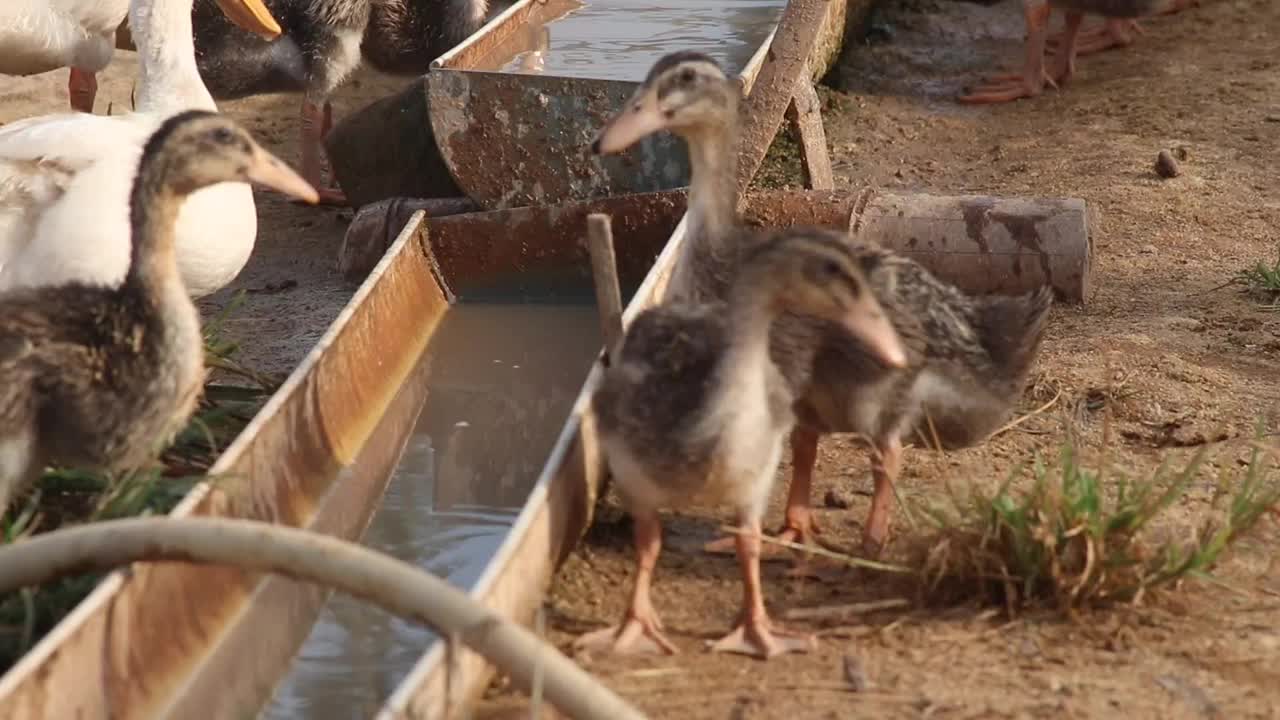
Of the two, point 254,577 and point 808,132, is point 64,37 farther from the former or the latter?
point 254,577

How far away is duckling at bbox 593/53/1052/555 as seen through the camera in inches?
207

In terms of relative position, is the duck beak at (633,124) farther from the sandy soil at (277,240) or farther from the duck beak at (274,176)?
the sandy soil at (277,240)

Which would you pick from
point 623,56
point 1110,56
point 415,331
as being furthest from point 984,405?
point 1110,56

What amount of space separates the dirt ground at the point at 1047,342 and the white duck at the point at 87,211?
88 cm

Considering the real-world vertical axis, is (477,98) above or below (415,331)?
above

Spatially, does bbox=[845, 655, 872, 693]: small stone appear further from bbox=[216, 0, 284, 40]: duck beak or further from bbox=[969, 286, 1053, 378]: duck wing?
bbox=[216, 0, 284, 40]: duck beak

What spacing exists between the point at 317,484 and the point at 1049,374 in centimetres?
253

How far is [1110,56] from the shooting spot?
1132cm

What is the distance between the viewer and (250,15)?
27.9 ft

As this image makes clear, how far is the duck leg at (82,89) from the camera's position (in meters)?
9.49

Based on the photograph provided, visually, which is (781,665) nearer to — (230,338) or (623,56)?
(230,338)

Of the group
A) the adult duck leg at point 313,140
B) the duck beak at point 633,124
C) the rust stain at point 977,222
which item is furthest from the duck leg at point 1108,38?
the duck beak at point 633,124

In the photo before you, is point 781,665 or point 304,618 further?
point 304,618

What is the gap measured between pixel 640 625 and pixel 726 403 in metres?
0.63
